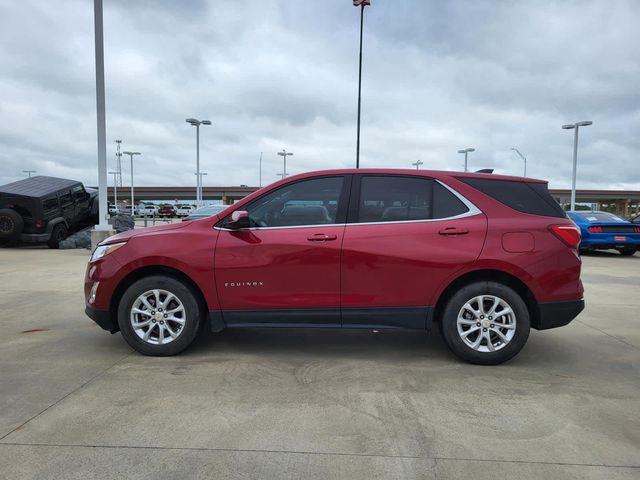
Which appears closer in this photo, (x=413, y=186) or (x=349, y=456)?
(x=349, y=456)

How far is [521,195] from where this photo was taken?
429 cm

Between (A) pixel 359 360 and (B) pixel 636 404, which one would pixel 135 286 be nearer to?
(A) pixel 359 360

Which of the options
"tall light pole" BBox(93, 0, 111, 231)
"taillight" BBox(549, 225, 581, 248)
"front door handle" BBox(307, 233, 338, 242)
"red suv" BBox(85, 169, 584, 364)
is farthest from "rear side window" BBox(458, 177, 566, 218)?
"tall light pole" BBox(93, 0, 111, 231)

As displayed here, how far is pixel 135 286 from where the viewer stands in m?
4.30

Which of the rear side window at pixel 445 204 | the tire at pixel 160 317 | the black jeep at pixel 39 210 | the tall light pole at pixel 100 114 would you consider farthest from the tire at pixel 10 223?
the rear side window at pixel 445 204

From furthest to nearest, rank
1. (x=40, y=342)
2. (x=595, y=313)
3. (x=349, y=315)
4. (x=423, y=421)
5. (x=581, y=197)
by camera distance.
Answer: (x=581, y=197), (x=595, y=313), (x=40, y=342), (x=349, y=315), (x=423, y=421)

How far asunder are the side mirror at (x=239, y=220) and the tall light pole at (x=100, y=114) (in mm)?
10329

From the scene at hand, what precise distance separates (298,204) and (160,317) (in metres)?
1.65

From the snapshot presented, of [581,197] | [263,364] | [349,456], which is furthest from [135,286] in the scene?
[581,197]

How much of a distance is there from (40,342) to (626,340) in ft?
20.5

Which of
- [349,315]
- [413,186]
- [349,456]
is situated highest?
[413,186]

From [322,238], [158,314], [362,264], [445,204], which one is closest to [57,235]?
[158,314]

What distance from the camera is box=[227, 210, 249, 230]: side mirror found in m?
4.16

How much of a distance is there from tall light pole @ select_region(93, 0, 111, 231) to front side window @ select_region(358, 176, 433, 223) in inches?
430
